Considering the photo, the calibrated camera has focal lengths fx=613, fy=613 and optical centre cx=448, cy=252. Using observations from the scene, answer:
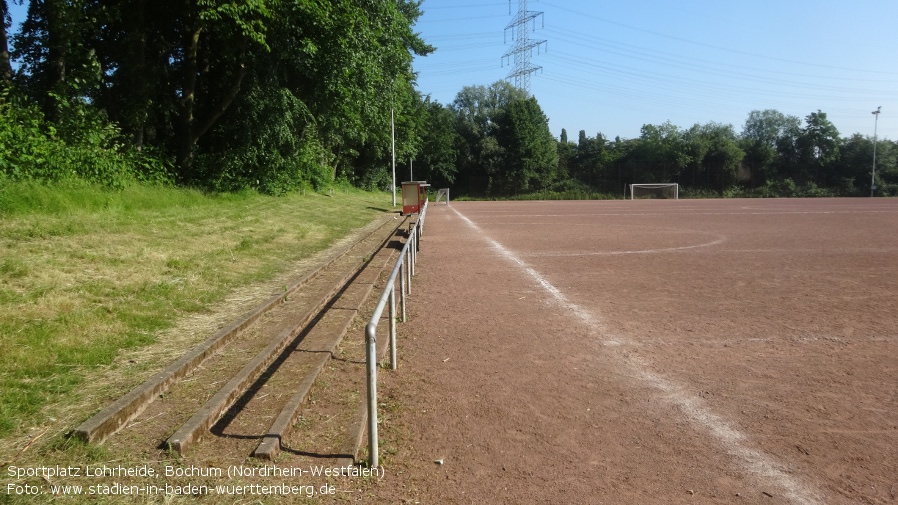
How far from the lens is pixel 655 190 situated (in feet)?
199

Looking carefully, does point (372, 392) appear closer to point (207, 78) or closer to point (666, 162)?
point (207, 78)

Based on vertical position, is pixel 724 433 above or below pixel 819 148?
below

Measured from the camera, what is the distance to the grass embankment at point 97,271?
15.0ft

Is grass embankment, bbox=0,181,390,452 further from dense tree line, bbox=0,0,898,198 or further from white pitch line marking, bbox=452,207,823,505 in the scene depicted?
white pitch line marking, bbox=452,207,823,505

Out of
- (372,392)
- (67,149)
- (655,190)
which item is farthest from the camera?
(655,190)

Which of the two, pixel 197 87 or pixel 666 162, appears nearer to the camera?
pixel 197 87

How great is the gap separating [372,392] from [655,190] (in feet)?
201

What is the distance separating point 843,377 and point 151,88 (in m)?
18.9

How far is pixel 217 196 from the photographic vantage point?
1923 cm

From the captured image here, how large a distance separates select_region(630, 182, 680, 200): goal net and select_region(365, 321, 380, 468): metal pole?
187ft

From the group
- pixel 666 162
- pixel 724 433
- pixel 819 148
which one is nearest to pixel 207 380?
pixel 724 433

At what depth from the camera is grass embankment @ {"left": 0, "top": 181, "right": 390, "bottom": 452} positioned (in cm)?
457

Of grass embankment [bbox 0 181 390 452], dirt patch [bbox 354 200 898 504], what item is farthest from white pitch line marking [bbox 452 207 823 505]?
grass embankment [bbox 0 181 390 452]

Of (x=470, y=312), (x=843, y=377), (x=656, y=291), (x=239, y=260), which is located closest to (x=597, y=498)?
(x=843, y=377)
